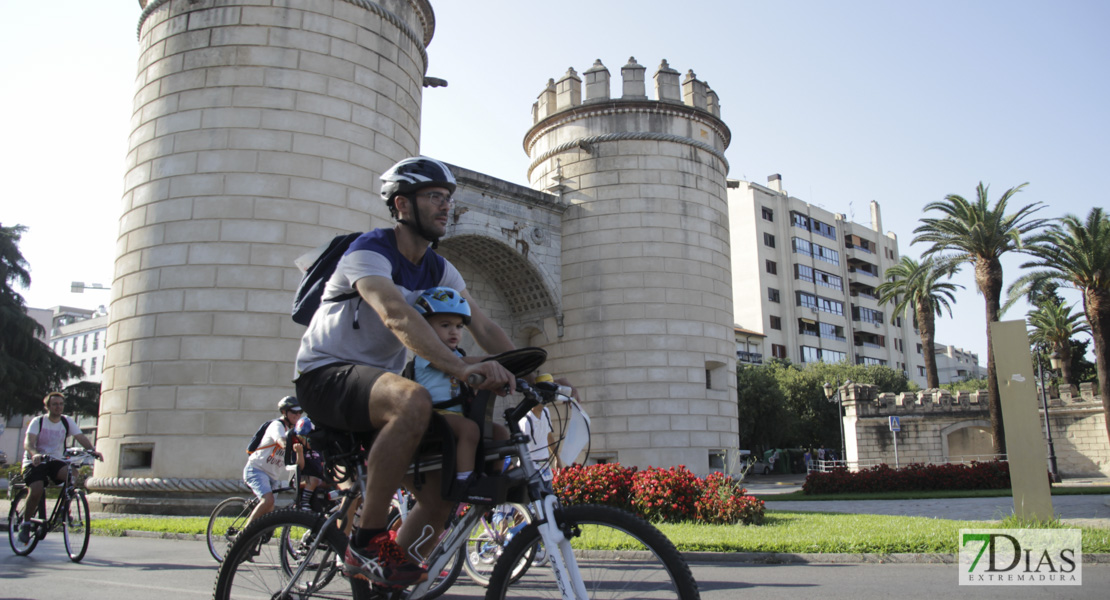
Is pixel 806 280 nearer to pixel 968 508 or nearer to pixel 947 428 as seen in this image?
pixel 947 428

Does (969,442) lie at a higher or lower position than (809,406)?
lower

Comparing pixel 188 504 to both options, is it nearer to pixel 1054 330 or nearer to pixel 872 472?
pixel 872 472

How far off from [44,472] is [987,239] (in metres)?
→ 27.0

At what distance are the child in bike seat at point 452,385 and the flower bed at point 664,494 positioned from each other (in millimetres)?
7447

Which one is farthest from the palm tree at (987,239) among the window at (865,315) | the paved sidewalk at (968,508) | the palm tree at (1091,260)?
the window at (865,315)

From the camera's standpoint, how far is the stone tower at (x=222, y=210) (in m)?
12.3

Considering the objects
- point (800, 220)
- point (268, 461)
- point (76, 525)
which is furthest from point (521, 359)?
point (800, 220)

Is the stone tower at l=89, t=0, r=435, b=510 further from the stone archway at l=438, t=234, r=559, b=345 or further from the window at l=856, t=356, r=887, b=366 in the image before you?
the window at l=856, t=356, r=887, b=366

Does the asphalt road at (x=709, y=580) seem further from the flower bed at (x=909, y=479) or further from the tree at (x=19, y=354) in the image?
the tree at (x=19, y=354)

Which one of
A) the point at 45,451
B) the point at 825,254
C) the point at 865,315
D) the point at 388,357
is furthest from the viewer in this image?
the point at 865,315

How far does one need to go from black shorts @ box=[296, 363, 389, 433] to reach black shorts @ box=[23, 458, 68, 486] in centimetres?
652

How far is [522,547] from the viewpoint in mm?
2828

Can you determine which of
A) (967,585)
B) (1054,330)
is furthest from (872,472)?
(1054,330)

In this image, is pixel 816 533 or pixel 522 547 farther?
pixel 816 533
